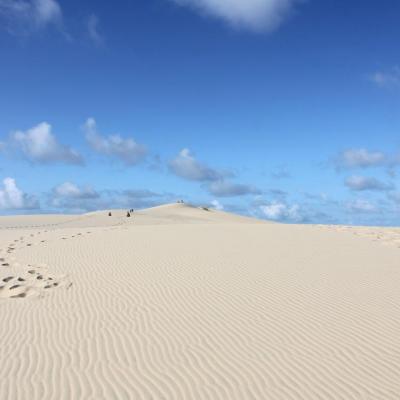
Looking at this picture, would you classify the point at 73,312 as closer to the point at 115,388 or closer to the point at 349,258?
the point at 115,388

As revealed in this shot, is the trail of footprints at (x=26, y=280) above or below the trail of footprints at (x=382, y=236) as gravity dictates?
below

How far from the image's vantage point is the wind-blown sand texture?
5.84 metres

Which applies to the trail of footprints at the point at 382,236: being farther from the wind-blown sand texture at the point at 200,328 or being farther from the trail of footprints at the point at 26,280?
the trail of footprints at the point at 26,280

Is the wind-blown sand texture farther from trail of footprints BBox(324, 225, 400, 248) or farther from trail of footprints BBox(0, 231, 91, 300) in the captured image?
trail of footprints BBox(324, 225, 400, 248)

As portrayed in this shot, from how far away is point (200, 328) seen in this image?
801 centimetres

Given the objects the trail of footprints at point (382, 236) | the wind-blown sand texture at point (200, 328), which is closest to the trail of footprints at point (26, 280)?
the wind-blown sand texture at point (200, 328)

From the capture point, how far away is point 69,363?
6.50 metres

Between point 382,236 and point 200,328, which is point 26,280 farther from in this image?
point 382,236

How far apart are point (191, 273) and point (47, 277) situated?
394cm

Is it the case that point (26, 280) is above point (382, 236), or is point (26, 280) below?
below

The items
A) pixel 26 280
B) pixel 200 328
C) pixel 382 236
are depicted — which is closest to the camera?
pixel 200 328

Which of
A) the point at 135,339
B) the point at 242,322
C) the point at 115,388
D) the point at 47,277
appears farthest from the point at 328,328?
the point at 47,277

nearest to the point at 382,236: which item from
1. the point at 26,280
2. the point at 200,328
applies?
the point at 26,280

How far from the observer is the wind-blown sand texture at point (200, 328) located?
584 cm
